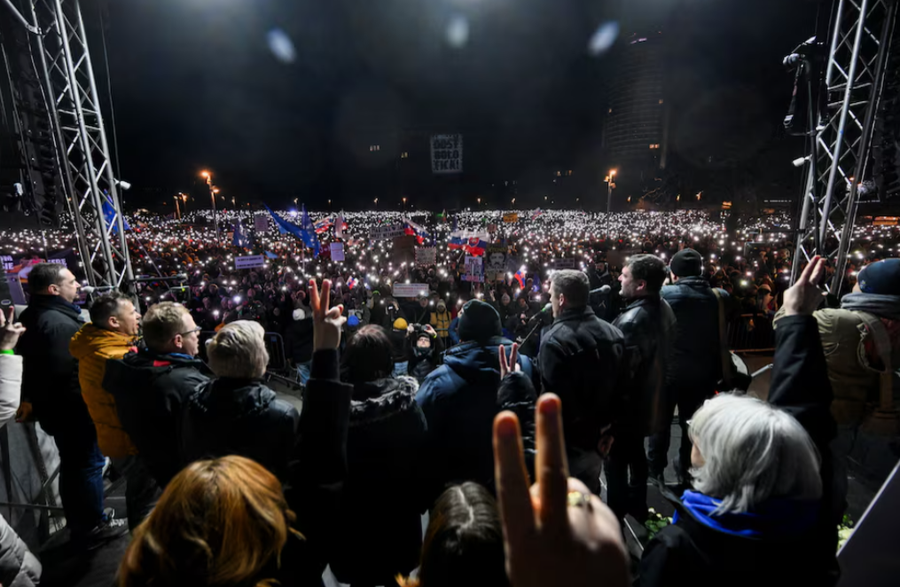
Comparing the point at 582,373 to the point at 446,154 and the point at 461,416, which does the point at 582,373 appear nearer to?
the point at 461,416

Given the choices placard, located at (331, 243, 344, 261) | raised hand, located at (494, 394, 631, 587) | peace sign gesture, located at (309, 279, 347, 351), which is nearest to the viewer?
raised hand, located at (494, 394, 631, 587)

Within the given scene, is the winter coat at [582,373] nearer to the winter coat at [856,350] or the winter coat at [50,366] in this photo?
the winter coat at [856,350]

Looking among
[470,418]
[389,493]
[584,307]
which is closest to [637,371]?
[584,307]

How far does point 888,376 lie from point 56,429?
6.43 metres

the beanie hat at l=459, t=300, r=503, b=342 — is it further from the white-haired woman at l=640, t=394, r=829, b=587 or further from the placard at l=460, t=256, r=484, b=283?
the placard at l=460, t=256, r=484, b=283

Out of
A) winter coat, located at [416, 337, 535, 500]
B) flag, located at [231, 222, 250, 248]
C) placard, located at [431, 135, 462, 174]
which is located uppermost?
placard, located at [431, 135, 462, 174]

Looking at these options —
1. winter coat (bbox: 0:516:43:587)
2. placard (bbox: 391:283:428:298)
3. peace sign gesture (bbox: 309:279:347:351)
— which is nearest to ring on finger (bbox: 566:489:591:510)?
peace sign gesture (bbox: 309:279:347:351)

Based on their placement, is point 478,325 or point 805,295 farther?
point 478,325

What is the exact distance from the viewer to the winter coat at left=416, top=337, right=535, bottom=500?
103 inches

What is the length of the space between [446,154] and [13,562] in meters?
13.6

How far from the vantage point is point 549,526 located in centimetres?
73

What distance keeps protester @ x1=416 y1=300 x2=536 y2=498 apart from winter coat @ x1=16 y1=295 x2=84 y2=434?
319 centimetres

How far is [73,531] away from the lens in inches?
140

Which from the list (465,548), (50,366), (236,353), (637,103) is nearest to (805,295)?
(465,548)
